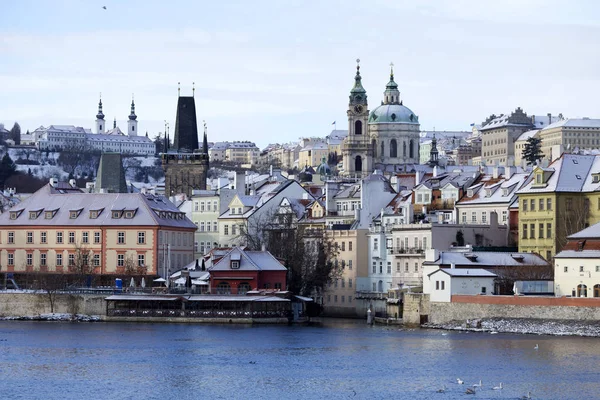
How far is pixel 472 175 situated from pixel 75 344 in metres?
40.0

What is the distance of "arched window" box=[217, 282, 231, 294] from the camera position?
294 ft

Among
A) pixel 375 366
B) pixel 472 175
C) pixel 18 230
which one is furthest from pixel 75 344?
pixel 472 175

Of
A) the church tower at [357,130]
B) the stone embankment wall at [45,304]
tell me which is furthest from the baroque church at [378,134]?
the stone embankment wall at [45,304]

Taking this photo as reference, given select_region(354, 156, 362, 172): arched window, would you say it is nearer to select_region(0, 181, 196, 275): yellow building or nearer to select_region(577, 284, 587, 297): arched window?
select_region(0, 181, 196, 275): yellow building

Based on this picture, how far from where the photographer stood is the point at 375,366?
2506 inches

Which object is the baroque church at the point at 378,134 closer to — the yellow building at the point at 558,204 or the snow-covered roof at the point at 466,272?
the yellow building at the point at 558,204

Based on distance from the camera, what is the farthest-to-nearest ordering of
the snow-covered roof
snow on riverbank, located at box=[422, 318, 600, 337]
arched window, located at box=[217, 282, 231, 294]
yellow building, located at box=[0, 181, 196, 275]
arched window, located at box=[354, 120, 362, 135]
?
1. arched window, located at box=[354, 120, 362, 135]
2. yellow building, located at box=[0, 181, 196, 275]
3. arched window, located at box=[217, 282, 231, 294]
4. the snow-covered roof
5. snow on riverbank, located at box=[422, 318, 600, 337]

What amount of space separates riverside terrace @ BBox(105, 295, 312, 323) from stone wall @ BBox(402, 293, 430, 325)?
643cm

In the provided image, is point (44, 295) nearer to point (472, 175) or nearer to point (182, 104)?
point (472, 175)

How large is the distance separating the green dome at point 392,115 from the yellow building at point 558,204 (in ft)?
321

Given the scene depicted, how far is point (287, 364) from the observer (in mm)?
64812

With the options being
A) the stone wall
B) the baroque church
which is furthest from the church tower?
the stone wall

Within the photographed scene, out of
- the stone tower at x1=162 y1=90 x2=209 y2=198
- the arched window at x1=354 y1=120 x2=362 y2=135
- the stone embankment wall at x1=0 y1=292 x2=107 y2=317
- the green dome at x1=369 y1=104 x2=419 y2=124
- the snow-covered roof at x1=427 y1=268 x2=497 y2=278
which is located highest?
the green dome at x1=369 y1=104 x2=419 y2=124

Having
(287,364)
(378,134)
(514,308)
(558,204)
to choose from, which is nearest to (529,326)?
(514,308)
